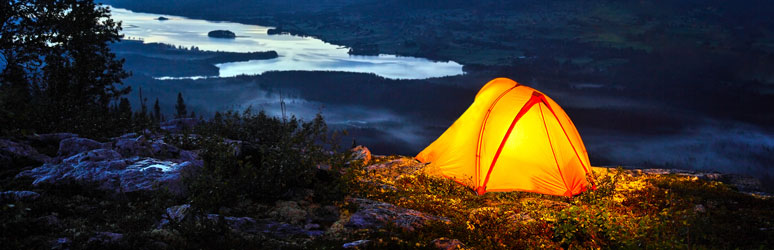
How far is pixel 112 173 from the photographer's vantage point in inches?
420

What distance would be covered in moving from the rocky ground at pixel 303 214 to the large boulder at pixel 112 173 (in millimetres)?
22

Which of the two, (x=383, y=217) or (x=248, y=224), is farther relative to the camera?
(x=383, y=217)

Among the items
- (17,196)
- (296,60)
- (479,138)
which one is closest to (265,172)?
(17,196)

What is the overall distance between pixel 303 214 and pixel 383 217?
1696 millimetres

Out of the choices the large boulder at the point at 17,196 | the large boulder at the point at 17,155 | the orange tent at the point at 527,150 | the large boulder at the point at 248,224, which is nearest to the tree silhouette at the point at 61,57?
the large boulder at the point at 17,155

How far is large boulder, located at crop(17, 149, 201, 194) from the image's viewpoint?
1023 cm

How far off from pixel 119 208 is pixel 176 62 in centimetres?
15788

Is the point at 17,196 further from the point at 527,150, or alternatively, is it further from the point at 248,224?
the point at 527,150

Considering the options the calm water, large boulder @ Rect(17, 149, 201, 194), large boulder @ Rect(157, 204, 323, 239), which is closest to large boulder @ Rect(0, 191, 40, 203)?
large boulder @ Rect(17, 149, 201, 194)

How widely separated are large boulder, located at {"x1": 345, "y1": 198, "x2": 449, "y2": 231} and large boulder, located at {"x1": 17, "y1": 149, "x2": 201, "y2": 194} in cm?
389

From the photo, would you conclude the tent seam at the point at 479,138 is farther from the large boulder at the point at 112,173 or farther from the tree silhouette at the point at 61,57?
the tree silhouette at the point at 61,57

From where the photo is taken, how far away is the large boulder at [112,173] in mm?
10227

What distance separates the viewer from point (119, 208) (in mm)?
9234

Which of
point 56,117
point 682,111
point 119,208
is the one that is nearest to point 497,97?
point 119,208
